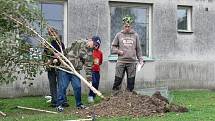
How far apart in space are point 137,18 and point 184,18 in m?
1.95

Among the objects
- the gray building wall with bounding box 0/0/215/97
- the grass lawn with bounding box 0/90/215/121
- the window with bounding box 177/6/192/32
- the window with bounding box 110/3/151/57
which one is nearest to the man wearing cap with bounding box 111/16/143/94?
the grass lawn with bounding box 0/90/215/121

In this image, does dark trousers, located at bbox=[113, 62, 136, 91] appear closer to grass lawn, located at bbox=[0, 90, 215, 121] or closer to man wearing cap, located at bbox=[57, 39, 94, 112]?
man wearing cap, located at bbox=[57, 39, 94, 112]

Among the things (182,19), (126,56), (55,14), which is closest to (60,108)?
(126,56)

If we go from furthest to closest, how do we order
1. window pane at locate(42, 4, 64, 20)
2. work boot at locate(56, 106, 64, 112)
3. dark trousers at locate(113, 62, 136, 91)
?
window pane at locate(42, 4, 64, 20), dark trousers at locate(113, 62, 136, 91), work boot at locate(56, 106, 64, 112)

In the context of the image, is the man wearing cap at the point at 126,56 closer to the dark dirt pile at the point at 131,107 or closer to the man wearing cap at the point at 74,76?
the man wearing cap at the point at 74,76

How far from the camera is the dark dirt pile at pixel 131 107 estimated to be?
10594mm

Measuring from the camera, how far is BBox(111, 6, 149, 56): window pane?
17.7 meters

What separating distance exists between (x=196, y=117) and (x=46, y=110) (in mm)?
3602

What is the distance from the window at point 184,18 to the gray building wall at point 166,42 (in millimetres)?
→ 192

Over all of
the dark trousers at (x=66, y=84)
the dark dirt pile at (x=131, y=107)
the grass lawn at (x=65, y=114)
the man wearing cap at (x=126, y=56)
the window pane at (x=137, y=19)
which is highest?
the window pane at (x=137, y=19)

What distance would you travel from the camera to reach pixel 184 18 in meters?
19.0

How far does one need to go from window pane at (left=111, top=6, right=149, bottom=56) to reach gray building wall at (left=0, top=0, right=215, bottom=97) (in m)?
0.24

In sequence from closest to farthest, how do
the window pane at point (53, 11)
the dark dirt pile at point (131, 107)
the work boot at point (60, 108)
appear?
the dark dirt pile at point (131, 107)
the work boot at point (60, 108)
the window pane at point (53, 11)

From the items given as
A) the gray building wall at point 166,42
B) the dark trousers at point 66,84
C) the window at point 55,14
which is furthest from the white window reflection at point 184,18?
the dark trousers at point 66,84
